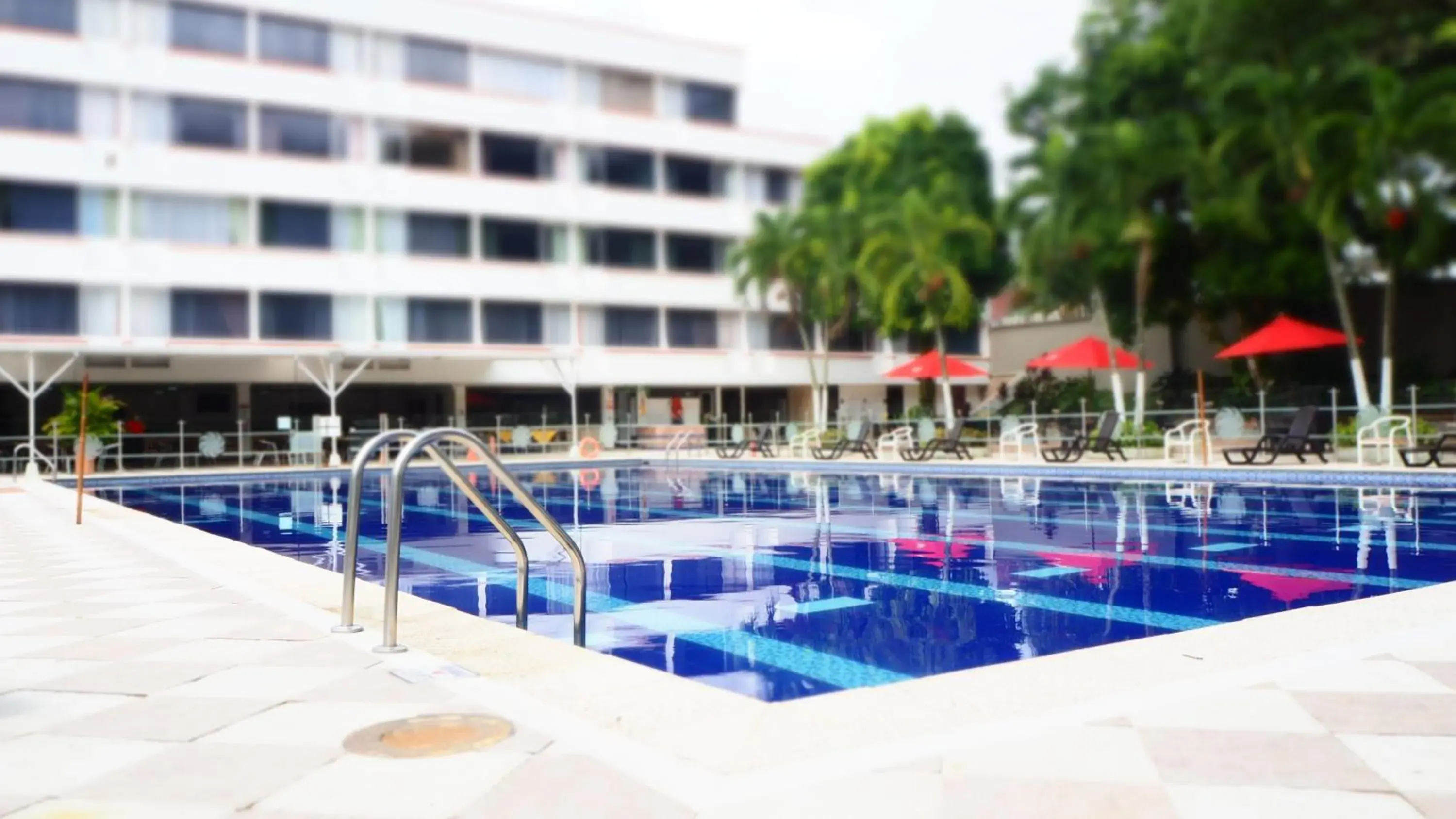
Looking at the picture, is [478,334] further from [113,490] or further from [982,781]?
[982,781]

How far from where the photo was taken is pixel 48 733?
3936 mm

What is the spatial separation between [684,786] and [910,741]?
850mm

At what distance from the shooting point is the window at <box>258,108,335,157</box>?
110 feet

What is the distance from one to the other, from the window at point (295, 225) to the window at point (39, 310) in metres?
5.39

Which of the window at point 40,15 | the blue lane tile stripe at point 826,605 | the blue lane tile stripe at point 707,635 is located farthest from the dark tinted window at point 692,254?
Answer: the blue lane tile stripe at point 826,605

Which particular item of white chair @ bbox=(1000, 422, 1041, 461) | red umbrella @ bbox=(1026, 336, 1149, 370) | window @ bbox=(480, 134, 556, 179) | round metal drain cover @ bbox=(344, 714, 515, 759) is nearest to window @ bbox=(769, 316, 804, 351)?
window @ bbox=(480, 134, 556, 179)

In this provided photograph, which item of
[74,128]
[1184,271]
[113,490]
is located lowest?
[113,490]

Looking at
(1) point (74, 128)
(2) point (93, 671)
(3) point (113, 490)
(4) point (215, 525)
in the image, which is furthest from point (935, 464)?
(1) point (74, 128)

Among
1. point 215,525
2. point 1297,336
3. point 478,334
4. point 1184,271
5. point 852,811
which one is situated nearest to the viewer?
point 852,811

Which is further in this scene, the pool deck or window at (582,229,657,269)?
window at (582,229,657,269)

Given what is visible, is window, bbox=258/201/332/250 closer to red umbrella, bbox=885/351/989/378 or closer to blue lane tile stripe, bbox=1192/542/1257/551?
red umbrella, bbox=885/351/989/378

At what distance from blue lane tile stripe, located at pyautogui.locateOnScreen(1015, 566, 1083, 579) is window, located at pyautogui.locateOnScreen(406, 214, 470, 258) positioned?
2982 cm

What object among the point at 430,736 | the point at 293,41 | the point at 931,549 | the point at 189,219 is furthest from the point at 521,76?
the point at 430,736

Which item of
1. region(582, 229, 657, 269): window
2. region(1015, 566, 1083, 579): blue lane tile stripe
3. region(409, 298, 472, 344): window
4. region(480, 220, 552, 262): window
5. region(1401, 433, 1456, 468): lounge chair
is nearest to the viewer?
region(1015, 566, 1083, 579): blue lane tile stripe
